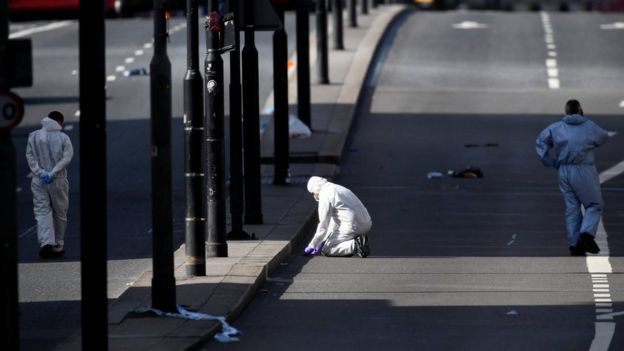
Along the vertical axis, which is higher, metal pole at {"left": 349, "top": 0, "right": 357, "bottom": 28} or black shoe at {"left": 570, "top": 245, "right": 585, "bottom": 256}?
metal pole at {"left": 349, "top": 0, "right": 357, "bottom": 28}

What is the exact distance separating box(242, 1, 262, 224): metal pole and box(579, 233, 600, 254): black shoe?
172 inches

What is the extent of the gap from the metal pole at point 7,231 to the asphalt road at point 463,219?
130 inches

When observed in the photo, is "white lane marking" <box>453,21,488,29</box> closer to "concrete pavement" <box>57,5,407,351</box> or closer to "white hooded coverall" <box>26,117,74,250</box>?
"concrete pavement" <box>57,5,407,351</box>

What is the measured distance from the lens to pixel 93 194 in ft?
41.3

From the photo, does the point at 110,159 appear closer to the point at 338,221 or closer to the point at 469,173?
the point at 469,173

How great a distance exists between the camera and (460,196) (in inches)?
1053

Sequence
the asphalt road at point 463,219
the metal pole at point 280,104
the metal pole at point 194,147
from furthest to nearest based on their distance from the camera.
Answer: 1. the metal pole at point 280,104
2. the metal pole at point 194,147
3. the asphalt road at point 463,219

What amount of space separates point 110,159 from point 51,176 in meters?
10.1

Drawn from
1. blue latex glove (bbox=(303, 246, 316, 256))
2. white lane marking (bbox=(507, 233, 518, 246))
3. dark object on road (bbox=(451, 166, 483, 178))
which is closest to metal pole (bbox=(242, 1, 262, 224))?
blue latex glove (bbox=(303, 246, 316, 256))

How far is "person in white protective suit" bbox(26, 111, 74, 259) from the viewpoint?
20.9m

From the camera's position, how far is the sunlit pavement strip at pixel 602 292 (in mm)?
14492

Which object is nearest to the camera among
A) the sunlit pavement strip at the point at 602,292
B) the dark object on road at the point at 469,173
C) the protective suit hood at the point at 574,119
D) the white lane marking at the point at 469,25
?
the sunlit pavement strip at the point at 602,292

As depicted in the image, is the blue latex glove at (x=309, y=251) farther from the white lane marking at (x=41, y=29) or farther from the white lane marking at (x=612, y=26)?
the white lane marking at (x=612, y=26)

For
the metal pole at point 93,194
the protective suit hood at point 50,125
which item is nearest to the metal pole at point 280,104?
the protective suit hood at point 50,125
